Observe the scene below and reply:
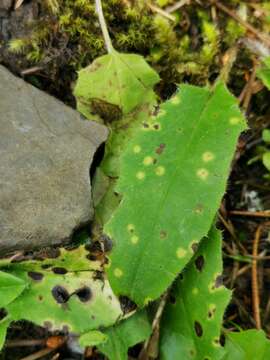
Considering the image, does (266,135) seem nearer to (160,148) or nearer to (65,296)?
(160,148)

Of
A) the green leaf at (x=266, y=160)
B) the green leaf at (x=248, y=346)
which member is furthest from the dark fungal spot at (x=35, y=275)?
the green leaf at (x=266, y=160)

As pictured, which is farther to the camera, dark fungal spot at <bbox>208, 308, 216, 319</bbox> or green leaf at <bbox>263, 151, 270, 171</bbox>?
green leaf at <bbox>263, 151, 270, 171</bbox>

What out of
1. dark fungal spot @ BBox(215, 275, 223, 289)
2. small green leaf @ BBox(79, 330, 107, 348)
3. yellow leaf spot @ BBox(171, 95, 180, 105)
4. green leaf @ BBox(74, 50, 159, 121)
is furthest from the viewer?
green leaf @ BBox(74, 50, 159, 121)

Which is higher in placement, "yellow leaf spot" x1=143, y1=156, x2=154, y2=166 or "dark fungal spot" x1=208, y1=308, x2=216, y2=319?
"yellow leaf spot" x1=143, y1=156, x2=154, y2=166

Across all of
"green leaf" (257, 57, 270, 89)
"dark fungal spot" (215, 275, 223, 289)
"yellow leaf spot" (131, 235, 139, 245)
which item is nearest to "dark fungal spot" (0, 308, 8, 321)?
"yellow leaf spot" (131, 235, 139, 245)

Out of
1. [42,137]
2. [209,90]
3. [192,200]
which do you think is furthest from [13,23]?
[192,200]

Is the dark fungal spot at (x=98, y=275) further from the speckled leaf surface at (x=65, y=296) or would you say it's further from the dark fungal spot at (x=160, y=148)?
the dark fungal spot at (x=160, y=148)

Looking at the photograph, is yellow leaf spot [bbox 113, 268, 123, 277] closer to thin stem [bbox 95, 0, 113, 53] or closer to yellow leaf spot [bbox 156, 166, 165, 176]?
yellow leaf spot [bbox 156, 166, 165, 176]
